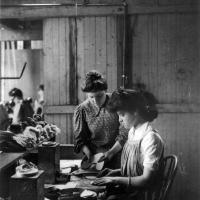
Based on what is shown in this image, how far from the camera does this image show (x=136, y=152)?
2984 millimetres

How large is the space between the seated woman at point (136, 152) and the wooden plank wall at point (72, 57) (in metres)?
3.06

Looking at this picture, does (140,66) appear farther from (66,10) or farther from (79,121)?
(79,121)

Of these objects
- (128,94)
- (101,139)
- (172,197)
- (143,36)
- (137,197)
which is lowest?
(172,197)

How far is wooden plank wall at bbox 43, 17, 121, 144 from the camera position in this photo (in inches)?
242

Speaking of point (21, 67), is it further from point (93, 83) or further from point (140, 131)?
point (140, 131)

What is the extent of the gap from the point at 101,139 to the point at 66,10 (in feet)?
9.59

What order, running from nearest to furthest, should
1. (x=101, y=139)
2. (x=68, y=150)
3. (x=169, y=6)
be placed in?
(x=101, y=139) < (x=68, y=150) < (x=169, y=6)

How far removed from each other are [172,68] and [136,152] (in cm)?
336

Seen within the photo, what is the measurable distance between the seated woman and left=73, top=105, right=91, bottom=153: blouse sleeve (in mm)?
960

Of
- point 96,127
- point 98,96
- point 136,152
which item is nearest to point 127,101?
point 136,152

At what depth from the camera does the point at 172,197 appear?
619 cm

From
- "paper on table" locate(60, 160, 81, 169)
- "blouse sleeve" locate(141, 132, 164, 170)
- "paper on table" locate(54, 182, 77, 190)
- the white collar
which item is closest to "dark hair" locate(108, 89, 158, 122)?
the white collar

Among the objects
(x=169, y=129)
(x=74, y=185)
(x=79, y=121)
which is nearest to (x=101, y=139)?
(x=79, y=121)

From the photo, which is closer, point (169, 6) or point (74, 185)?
point (74, 185)
